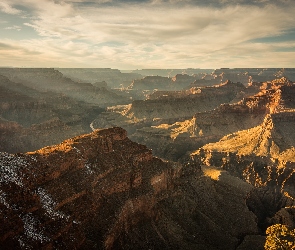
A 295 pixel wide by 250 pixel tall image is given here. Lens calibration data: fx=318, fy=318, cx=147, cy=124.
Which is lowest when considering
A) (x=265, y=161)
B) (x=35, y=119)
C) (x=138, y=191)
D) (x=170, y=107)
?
(x=265, y=161)

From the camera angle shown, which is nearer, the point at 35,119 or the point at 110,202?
the point at 110,202

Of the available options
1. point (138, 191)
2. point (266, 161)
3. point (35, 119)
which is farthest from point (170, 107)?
point (138, 191)

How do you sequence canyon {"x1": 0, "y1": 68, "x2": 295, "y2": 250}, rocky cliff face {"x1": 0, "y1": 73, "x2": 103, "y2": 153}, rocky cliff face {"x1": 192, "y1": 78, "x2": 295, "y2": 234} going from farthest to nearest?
rocky cliff face {"x1": 0, "y1": 73, "x2": 103, "y2": 153}, rocky cliff face {"x1": 192, "y1": 78, "x2": 295, "y2": 234}, canyon {"x1": 0, "y1": 68, "x2": 295, "y2": 250}

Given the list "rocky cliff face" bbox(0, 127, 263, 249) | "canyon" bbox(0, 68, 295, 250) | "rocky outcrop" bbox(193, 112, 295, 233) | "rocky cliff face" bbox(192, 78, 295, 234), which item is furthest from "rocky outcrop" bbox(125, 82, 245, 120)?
"rocky cliff face" bbox(0, 127, 263, 249)

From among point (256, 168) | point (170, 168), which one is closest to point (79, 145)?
point (170, 168)

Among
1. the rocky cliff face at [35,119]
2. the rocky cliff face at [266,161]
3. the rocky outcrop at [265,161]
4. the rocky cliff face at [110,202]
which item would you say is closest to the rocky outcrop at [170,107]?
the rocky cliff face at [35,119]

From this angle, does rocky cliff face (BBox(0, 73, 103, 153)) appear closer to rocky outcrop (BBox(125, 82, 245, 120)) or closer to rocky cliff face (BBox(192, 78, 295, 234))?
rocky outcrop (BBox(125, 82, 245, 120))

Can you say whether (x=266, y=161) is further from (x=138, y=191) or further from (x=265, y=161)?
(x=138, y=191)

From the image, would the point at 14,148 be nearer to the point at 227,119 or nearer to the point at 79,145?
the point at 79,145

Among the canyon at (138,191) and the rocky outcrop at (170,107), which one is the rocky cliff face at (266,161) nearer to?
the canyon at (138,191)
